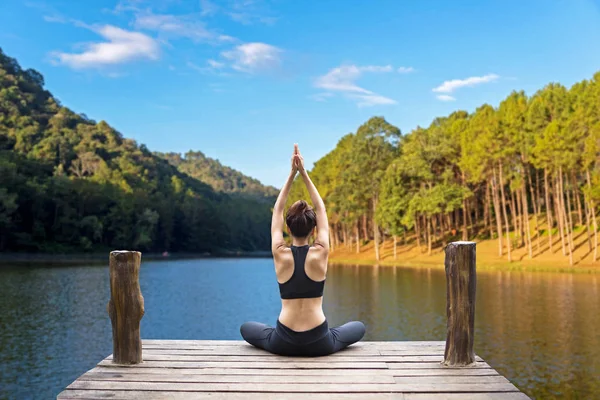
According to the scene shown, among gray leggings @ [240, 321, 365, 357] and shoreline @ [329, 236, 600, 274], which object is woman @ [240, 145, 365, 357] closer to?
A: gray leggings @ [240, 321, 365, 357]

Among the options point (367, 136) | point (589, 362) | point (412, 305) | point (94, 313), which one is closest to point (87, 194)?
point (367, 136)

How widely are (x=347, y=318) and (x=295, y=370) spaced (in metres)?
14.2

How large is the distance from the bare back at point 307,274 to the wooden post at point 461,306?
121 centimetres

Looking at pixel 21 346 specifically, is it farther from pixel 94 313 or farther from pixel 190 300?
pixel 190 300

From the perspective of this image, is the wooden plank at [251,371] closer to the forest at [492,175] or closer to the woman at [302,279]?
the woman at [302,279]

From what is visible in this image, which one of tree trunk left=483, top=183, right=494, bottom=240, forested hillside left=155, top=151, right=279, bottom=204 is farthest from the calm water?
forested hillside left=155, top=151, right=279, bottom=204

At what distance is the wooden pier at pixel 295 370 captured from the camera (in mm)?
4020

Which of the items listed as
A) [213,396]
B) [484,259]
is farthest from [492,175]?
[213,396]

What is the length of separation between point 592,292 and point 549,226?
63.8 feet

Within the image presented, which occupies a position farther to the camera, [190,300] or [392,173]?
[392,173]

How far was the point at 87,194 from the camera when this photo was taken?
64688 mm

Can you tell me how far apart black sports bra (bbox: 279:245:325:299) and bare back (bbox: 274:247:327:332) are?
0.03 metres

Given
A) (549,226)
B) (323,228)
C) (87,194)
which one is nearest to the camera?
(323,228)

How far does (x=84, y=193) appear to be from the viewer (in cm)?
6450
